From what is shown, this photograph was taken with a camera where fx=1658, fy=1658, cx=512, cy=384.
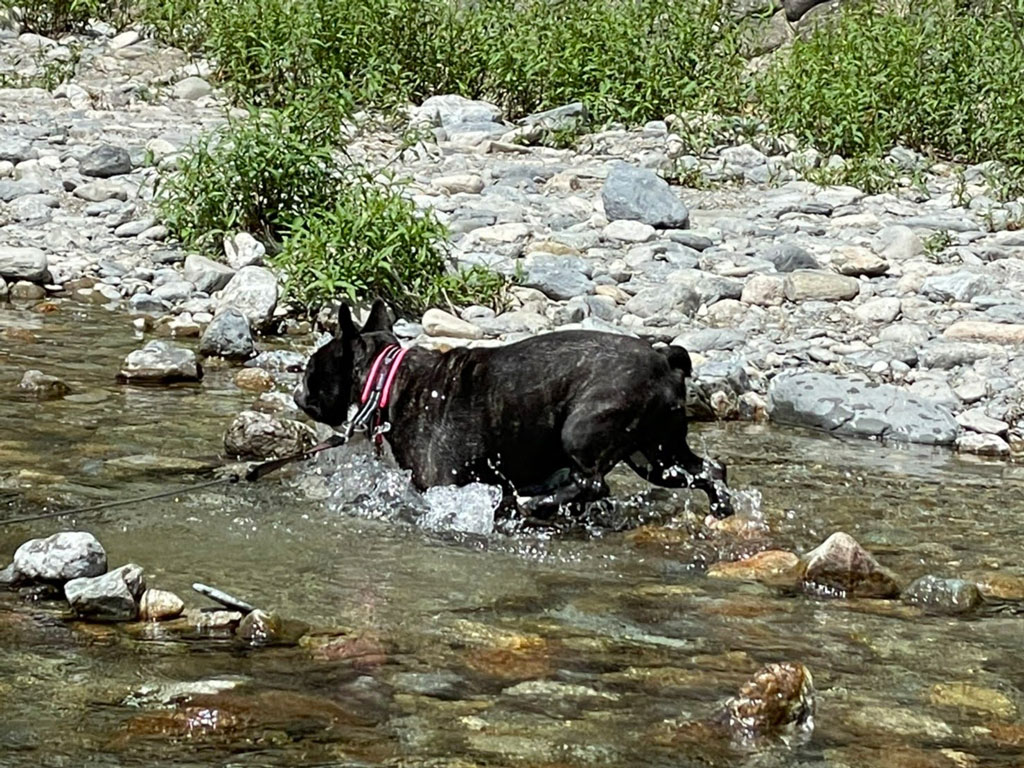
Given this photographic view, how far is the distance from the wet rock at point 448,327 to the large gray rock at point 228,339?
3.69 ft

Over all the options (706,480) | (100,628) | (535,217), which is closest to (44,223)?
(535,217)

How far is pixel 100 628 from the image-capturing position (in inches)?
206

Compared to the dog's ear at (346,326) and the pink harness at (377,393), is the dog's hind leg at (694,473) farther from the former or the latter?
the dog's ear at (346,326)

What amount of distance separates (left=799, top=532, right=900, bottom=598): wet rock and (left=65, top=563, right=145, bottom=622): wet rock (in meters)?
2.48

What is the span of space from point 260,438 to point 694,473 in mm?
2109

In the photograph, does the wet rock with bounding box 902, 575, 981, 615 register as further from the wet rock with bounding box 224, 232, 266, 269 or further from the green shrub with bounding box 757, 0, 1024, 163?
the green shrub with bounding box 757, 0, 1024, 163

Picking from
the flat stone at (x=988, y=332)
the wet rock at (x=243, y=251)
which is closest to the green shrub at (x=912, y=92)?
the flat stone at (x=988, y=332)

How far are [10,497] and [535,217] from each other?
263 inches

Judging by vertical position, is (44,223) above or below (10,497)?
above

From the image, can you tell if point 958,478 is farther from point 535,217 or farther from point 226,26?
point 226,26

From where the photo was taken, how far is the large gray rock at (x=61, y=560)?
553cm

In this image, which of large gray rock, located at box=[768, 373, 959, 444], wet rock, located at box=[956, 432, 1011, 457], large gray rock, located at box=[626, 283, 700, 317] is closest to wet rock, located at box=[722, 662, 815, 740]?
wet rock, located at box=[956, 432, 1011, 457]

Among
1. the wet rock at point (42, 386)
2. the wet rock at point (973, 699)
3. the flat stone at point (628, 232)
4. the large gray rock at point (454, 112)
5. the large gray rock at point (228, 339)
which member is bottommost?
the wet rock at point (973, 699)

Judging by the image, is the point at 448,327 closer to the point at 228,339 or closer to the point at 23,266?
the point at 228,339
